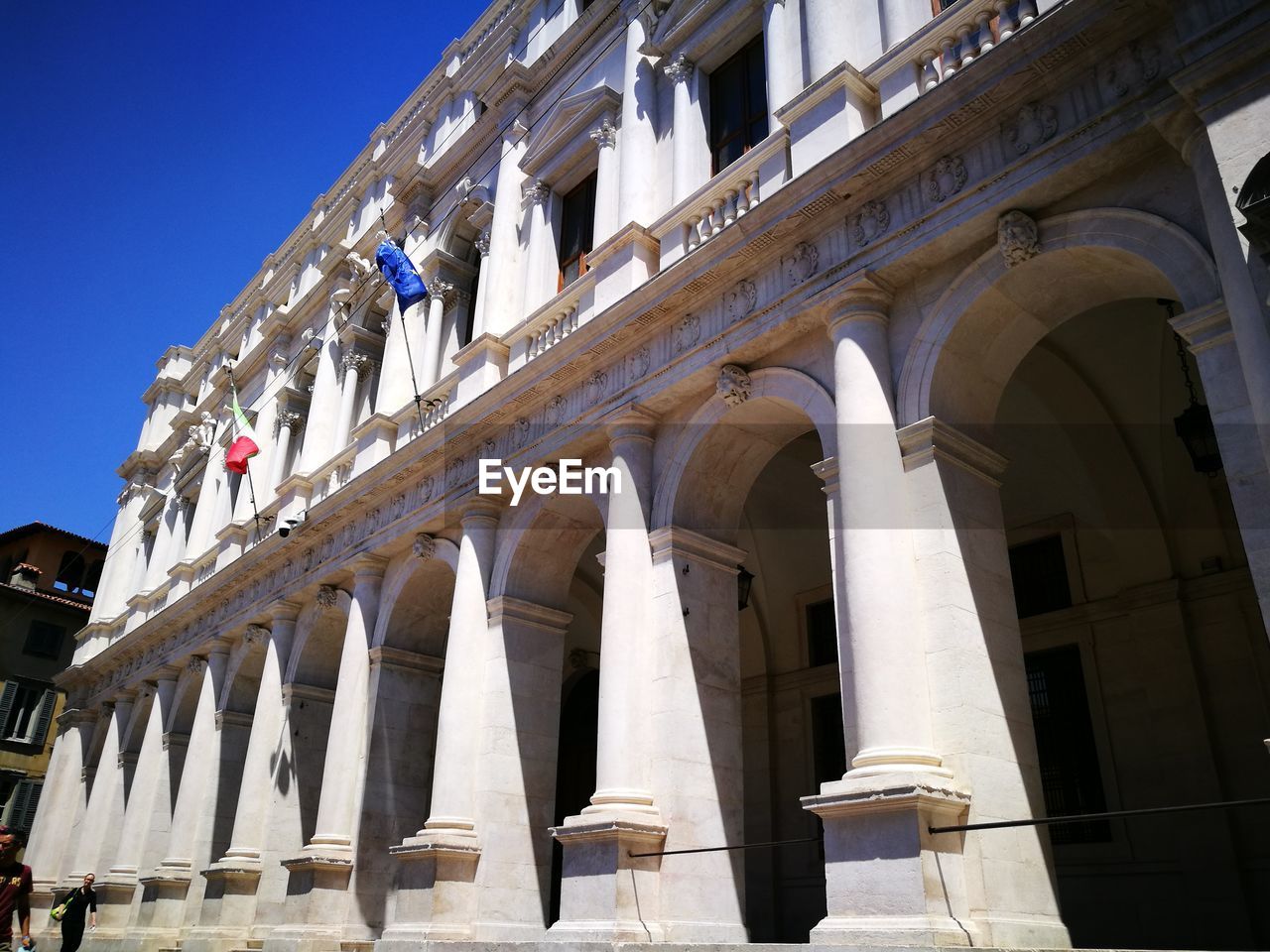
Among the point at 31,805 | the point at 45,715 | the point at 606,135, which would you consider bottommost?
the point at 31,805

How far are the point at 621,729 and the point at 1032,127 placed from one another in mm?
6902

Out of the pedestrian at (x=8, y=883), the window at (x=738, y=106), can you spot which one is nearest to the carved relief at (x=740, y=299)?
the window at (x=738, y=106)

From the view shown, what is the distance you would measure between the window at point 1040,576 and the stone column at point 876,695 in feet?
17.9

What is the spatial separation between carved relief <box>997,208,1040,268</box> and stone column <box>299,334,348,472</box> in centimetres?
1430

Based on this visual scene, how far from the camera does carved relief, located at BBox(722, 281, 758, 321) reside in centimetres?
1104

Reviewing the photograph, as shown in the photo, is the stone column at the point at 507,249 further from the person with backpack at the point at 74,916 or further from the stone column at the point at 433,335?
the person with backpack at the point at 74,916

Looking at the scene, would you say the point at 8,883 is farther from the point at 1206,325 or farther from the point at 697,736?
the point at 1206,325

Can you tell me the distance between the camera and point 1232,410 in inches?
272

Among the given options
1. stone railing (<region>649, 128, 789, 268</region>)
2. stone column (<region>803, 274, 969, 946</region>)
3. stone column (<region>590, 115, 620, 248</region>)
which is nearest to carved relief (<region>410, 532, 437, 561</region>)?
stone column (<region>590, 115, 620, 248</region>)

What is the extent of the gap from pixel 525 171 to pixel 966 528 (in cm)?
1070

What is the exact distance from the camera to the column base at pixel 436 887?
12.0 m

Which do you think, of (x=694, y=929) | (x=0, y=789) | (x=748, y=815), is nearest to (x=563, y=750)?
(x=748, y=815)

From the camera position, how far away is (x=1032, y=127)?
8.88 meters

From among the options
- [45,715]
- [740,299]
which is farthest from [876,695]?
[45,715]
